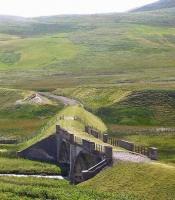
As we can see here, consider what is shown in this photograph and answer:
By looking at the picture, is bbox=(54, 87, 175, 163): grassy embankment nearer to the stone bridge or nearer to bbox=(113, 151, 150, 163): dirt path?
the stone bridge

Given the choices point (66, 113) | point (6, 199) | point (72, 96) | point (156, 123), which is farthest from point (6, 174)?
point (72, 96)

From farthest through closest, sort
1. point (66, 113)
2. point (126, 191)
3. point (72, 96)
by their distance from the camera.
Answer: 1. point (72, 96)
2. point (66, 113)
3. point (126, 191)

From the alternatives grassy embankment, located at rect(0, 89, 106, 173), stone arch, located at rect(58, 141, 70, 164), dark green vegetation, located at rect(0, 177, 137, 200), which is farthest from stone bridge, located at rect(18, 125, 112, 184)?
dark green vegetation, located at rect(0, 177, 137, 200)

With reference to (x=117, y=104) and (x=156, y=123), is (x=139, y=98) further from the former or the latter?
(x=156, y=123)

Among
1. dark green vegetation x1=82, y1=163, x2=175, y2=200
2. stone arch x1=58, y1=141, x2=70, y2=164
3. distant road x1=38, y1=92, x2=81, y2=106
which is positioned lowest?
stone arch x1=58, y1=141, x2=70, y2=164

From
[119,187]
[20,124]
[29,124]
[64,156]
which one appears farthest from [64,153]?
[20,124]
